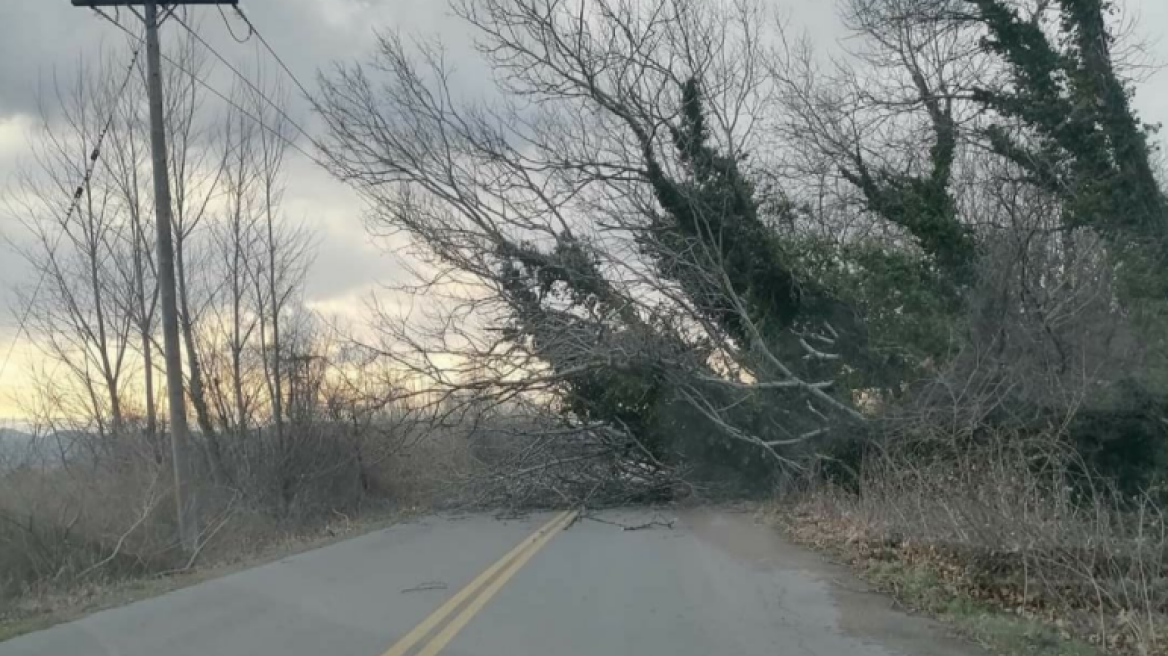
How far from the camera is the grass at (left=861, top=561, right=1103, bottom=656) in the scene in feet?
26.0

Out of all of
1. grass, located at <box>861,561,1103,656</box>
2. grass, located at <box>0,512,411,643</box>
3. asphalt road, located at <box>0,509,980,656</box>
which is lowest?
grass, located at <box>861,561,1103,656</box>

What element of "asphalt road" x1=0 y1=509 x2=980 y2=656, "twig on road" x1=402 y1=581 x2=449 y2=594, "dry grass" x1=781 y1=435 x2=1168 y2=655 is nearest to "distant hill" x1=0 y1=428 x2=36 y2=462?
"asphalt road" x1=0 y1=509 x2=980 y2=656

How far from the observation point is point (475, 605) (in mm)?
10062

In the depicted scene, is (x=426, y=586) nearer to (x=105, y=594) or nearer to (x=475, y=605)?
(x=475, y=605)

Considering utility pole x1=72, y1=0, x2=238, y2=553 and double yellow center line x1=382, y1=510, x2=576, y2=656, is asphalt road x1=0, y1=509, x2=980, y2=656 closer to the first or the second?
double yellow center line x1=382, y1=510, x2=576, y2=656

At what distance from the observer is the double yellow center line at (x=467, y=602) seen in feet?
26.8

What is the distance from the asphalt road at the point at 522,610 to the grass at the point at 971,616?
0.25 m

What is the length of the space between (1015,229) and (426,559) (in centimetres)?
949

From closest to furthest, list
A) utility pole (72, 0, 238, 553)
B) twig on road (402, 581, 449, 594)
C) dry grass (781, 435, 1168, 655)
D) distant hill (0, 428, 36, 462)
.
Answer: dry grass (781, 435, 1168, 655), twig on road (402, 581, 449, 594), utility pole (72, 0, 238, 553), distant hill (0, 428, 36, 462)

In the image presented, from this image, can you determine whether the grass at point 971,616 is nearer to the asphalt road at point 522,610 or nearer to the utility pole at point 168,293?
the asphalt road at point 522,610

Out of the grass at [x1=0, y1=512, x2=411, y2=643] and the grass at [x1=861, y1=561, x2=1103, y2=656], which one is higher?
the grass at [x1=0, y1=512, x2=411, y2=643]

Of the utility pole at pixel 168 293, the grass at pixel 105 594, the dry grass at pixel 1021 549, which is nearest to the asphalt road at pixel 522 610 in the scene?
the grass at pixel 105 594

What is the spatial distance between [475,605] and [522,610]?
0.52 meters

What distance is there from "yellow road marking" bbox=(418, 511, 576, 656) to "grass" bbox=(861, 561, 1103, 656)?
13.1 feet
